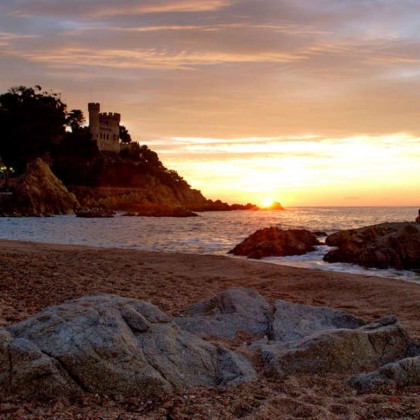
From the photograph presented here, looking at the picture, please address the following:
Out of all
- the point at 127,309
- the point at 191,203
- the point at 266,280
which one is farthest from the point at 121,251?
the point at 191,203

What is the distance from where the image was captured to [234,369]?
16.0 ft

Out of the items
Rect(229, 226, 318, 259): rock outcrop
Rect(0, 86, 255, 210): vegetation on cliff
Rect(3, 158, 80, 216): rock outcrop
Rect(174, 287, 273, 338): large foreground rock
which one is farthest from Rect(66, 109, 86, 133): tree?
Rect(174, 287, 273, 338): large foreground rock

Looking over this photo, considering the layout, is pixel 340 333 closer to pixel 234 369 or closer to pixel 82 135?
pixel 234 369

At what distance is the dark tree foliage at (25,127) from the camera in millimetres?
91000

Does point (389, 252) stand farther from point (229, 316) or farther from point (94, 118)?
point (94, 118)

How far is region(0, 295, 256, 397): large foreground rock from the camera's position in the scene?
400cm

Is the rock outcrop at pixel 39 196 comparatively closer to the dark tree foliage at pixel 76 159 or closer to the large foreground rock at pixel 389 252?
the dark tree foliage at pixel 76 159

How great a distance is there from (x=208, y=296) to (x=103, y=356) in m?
5.75

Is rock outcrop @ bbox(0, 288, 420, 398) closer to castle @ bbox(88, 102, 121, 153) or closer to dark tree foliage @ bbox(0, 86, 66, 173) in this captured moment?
dark tree foliage @ bbox(0, 86, 66, 173)

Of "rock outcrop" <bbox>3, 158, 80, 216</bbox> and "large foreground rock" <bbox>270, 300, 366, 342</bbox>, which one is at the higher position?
"rock outcrop" <bbox>3, 158, 80, 216</bbox>

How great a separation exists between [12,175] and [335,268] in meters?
94.0

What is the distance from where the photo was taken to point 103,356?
4195 millimetres

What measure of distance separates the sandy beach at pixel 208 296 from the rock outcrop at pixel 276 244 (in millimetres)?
3138

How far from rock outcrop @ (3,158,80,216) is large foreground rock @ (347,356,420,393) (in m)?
66.8
